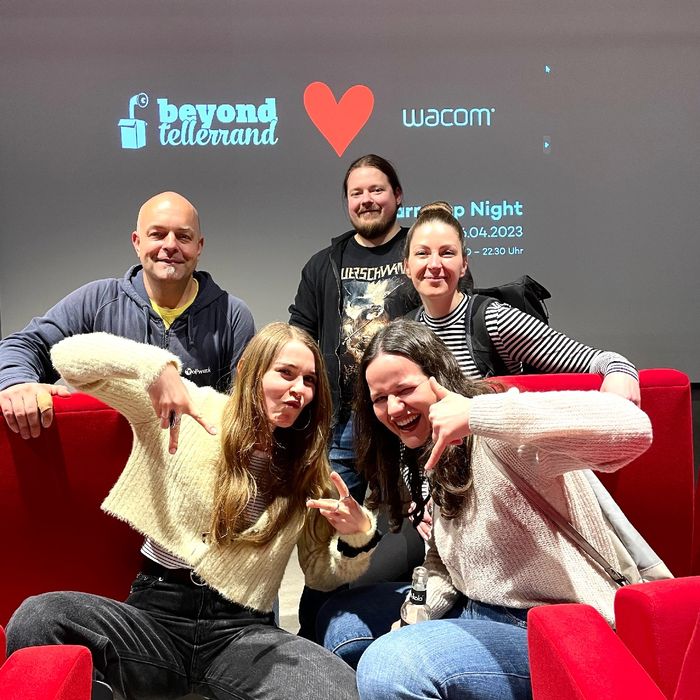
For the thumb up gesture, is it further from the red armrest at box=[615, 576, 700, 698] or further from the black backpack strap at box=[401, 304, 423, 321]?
the black backpack strap at box=[401, 304, 423, 321]

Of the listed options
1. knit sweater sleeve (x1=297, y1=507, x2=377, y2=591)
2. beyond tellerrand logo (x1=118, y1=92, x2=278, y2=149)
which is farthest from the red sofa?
beyond tellerrand logo (x1=118, y1=92, x2=278, y2=149)

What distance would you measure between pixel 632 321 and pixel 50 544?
217 inches

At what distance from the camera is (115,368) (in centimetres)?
210

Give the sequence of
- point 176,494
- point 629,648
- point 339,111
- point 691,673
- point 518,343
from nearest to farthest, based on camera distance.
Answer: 1. point 691,673
2. point 629,648
3. point 176,494
4. point 518,343
5. point 339,111

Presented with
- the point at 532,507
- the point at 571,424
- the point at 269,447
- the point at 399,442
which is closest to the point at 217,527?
the point at 269,447

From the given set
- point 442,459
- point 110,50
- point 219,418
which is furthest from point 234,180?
point 442,459

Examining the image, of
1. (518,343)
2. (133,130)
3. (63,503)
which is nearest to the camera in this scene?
(63,503)

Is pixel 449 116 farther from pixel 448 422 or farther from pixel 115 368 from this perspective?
pixel 448 422

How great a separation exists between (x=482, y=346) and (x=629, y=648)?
1.26m

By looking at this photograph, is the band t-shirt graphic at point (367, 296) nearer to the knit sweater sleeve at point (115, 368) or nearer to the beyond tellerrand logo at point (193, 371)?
the beyond tellerrand logo at point (193, 371)

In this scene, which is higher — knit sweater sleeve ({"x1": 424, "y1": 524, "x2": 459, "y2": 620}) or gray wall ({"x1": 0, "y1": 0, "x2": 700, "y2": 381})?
gray wall ({"x1": 0, "y1": 0, "x2": 700, "y2": 381})

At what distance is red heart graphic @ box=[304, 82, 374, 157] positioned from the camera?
6.45m

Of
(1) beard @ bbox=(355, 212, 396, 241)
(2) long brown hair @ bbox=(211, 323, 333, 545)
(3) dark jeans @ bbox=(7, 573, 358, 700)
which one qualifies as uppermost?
(1) beard @ bbox=(355, 212, 396, 241)

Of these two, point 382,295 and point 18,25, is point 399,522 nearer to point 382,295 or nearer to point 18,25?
point 382,295
